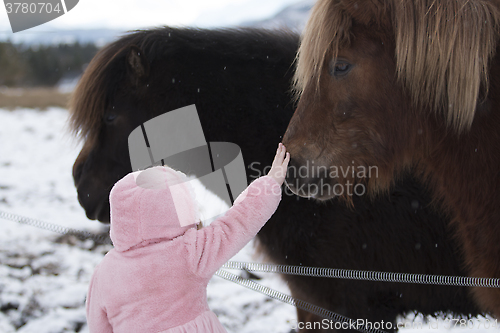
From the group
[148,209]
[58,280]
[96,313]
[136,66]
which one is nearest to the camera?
[148,209]

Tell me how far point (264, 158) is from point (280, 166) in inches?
32.7

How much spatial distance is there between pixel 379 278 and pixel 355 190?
50 centimetres

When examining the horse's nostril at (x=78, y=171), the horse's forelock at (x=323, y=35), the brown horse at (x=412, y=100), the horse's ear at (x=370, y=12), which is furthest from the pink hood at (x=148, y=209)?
the horse's nostril at (x=78, y=171)

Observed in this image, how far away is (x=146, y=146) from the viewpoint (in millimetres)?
2037

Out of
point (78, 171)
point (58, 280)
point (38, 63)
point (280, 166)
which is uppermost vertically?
point (280, 166)

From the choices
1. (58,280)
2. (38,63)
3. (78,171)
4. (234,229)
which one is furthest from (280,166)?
(38,63)

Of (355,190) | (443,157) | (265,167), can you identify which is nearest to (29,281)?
Answer: (265,167)

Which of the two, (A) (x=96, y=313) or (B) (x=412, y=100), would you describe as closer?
(A) (x=96, y=313)

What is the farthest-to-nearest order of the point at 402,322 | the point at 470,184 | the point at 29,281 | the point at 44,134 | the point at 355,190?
the point at 44,134, the point at 29,281, the point at 402,322, the point at 355,190, the point at 470,184

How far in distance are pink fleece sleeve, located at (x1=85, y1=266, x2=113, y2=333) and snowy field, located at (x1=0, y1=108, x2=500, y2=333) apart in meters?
1.32

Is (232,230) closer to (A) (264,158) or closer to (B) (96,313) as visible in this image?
(B) (96,313)

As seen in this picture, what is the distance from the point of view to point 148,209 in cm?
104

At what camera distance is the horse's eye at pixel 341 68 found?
1.35 meters

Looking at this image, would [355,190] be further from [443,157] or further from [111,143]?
[111,143]
